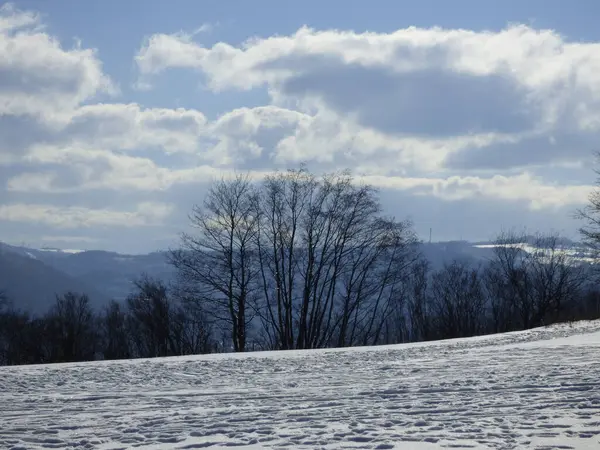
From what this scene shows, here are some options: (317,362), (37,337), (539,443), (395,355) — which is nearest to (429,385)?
(539,443)

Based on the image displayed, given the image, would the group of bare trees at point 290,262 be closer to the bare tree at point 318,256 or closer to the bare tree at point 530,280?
the bare tree at point 318,256

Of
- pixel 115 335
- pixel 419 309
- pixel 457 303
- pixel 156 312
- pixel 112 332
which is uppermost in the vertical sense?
pixel 156 312

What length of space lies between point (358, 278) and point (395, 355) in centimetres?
2660

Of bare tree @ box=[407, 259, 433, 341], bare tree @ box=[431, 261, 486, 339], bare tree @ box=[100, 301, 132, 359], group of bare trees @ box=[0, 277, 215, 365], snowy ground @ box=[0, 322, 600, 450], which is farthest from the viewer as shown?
bare tree @ box=[407, 259, 433, 341]

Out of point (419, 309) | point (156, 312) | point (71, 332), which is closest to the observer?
point (156, 312)

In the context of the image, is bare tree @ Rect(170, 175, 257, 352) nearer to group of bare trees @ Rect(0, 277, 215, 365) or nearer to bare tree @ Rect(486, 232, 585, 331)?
group of bare trees @ Rect(0, 277, 215, 365)

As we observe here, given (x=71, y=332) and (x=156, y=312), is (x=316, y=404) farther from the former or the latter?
(x=71, y=332)

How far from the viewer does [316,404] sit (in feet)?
37.0

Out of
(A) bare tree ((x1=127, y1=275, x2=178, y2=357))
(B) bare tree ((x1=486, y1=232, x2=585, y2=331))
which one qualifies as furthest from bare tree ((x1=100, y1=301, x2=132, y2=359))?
(B) bare tree ((x1=486, y1=232, x2=585, y2=331))

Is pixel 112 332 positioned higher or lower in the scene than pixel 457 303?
lower

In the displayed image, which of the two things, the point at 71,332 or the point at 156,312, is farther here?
the point at 71,332

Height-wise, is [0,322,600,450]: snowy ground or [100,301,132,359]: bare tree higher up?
[0,322,600,450]: snowy ground

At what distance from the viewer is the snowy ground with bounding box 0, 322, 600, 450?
28.2 feet

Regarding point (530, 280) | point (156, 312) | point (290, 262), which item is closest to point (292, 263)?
point (290, 262)
